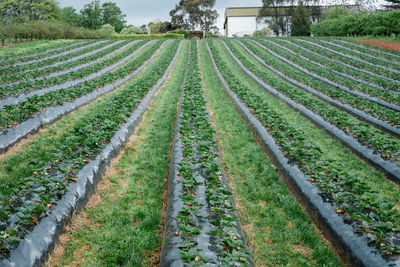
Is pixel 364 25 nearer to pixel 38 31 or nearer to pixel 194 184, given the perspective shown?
pixel 194 184

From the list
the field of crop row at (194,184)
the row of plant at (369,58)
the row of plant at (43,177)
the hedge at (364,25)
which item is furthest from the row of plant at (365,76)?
the row of plant at (43,177)

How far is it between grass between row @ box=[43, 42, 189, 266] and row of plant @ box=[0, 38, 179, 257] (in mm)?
593

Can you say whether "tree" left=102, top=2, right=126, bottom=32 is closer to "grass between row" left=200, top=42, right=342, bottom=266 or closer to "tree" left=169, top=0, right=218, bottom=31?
"tree" left=169, top=0, right=218, bottom=31

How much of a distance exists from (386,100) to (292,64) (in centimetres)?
1295

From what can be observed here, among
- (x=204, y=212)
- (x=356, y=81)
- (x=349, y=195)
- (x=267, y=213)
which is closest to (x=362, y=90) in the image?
(x=356, y=81)

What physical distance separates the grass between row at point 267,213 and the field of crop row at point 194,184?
2 centimetres

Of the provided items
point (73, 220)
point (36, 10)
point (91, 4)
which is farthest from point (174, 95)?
point (91, 4)

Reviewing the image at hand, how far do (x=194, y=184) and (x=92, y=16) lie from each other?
9723 cm

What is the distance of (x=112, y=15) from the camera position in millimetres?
90188

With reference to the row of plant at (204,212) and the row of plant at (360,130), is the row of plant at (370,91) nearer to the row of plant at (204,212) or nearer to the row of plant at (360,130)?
the row of plant at (360,130)

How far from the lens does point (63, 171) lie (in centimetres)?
462

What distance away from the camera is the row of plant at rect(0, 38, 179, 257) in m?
3.38

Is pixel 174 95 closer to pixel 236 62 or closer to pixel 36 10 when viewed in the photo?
pixel 236 62

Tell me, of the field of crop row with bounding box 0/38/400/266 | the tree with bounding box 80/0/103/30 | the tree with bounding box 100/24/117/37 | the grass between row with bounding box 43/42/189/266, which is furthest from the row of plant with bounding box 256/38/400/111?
the tree with bounding box 80/0/103/30
